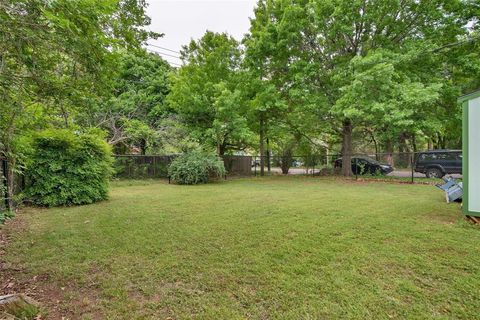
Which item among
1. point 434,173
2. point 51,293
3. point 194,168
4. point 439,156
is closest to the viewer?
point 51,293

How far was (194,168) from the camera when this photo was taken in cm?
1116

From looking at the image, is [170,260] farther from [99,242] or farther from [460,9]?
[460,9]

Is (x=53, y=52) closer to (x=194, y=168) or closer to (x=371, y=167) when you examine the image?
(x=194, y=168)

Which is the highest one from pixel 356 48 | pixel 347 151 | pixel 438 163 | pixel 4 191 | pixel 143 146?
pixel 356 48

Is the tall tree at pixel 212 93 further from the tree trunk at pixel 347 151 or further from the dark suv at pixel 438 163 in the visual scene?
the dark suv at pixel 438 163

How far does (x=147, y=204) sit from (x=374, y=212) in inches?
209

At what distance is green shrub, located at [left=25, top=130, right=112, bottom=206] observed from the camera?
6.30 meters

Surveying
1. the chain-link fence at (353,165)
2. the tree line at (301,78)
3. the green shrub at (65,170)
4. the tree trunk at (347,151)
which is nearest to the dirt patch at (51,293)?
the tree line at (301,78)

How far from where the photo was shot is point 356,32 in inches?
439

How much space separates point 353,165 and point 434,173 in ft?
12.1

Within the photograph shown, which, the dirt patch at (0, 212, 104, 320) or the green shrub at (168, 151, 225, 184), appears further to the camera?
the green shrub at (168, 151, 225, 184)

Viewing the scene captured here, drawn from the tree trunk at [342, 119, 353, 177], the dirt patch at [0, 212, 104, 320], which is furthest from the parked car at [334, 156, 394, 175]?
the dirt patch at [0, 212, 104, 320]

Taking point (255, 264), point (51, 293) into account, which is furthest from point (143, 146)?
point (255, 264)

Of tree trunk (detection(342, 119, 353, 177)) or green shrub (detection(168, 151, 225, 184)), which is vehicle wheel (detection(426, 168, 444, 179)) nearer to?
tree trunk (detection(342, 119, 353, 177))
